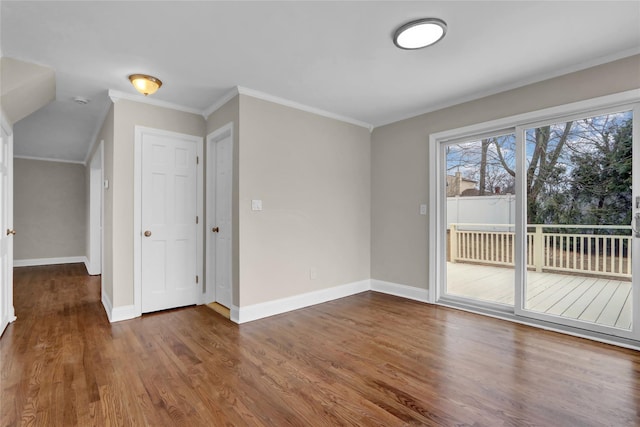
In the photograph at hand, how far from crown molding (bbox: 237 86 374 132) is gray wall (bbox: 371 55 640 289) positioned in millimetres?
341

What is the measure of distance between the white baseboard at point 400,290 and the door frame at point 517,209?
0.11 meters

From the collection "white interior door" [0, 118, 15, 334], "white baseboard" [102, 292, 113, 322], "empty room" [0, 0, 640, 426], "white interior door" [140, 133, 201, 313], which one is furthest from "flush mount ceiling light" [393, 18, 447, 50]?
"white baseboard" [102, 292, 113, 322]

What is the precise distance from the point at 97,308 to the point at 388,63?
4.22 m

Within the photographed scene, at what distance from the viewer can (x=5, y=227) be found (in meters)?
3.06

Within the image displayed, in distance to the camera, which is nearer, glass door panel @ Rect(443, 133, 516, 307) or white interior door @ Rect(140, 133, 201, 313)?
glass door panel @ Rect(443, 133, 516, 307)

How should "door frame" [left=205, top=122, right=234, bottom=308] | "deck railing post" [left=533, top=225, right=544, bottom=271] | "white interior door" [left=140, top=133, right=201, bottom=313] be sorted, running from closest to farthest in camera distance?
"deck railing post" [left=533, top=225, right=544, bottom=271] → "white interior door" [left=140, top=133, right=201, bottom=313] → "door frame" [left=205, top=122, right=234, bottom=308]

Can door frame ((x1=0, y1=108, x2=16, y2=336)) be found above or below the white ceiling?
below

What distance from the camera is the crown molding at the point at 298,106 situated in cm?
331

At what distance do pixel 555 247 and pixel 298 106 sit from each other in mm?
3089

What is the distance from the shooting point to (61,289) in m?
4.78

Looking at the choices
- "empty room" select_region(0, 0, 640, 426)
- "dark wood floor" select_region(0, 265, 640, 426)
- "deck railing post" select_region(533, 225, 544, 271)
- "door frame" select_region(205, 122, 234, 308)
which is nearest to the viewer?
"dark wood floor" select_region(0, 265, 640, 426)

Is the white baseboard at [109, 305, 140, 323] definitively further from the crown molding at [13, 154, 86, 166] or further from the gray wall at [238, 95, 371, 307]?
the crown molding at [13, 154, 86, 166]

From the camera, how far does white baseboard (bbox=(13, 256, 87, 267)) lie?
22.6 feet

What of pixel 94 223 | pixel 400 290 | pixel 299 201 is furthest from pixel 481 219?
pixel 94 223
